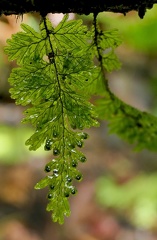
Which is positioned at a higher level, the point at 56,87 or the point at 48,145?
the point at 56,87

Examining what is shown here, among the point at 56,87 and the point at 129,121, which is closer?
the point at 56,87

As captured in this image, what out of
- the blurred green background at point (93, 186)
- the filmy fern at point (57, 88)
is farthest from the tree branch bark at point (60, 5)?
the blurred green background at point (93, 186)

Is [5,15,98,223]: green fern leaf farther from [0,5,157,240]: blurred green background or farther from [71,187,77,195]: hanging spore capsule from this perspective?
[0,5,157,240]: blurred green background

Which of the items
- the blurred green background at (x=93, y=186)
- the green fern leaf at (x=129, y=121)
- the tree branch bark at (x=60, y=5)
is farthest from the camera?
the blurred green background at (x=93, y=186)

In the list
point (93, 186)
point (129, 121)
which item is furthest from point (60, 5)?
point (93, 186)

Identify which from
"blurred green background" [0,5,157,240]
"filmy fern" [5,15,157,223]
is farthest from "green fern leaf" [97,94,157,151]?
"blurred green background" [0,5,157,240]

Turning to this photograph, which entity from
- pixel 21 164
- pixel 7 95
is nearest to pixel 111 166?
pixel 21 164

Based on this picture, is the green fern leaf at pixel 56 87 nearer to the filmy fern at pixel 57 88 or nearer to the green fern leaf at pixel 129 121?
the filmy fern at pixel 57 88

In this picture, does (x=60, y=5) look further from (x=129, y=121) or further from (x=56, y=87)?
(x=129, y=121)
